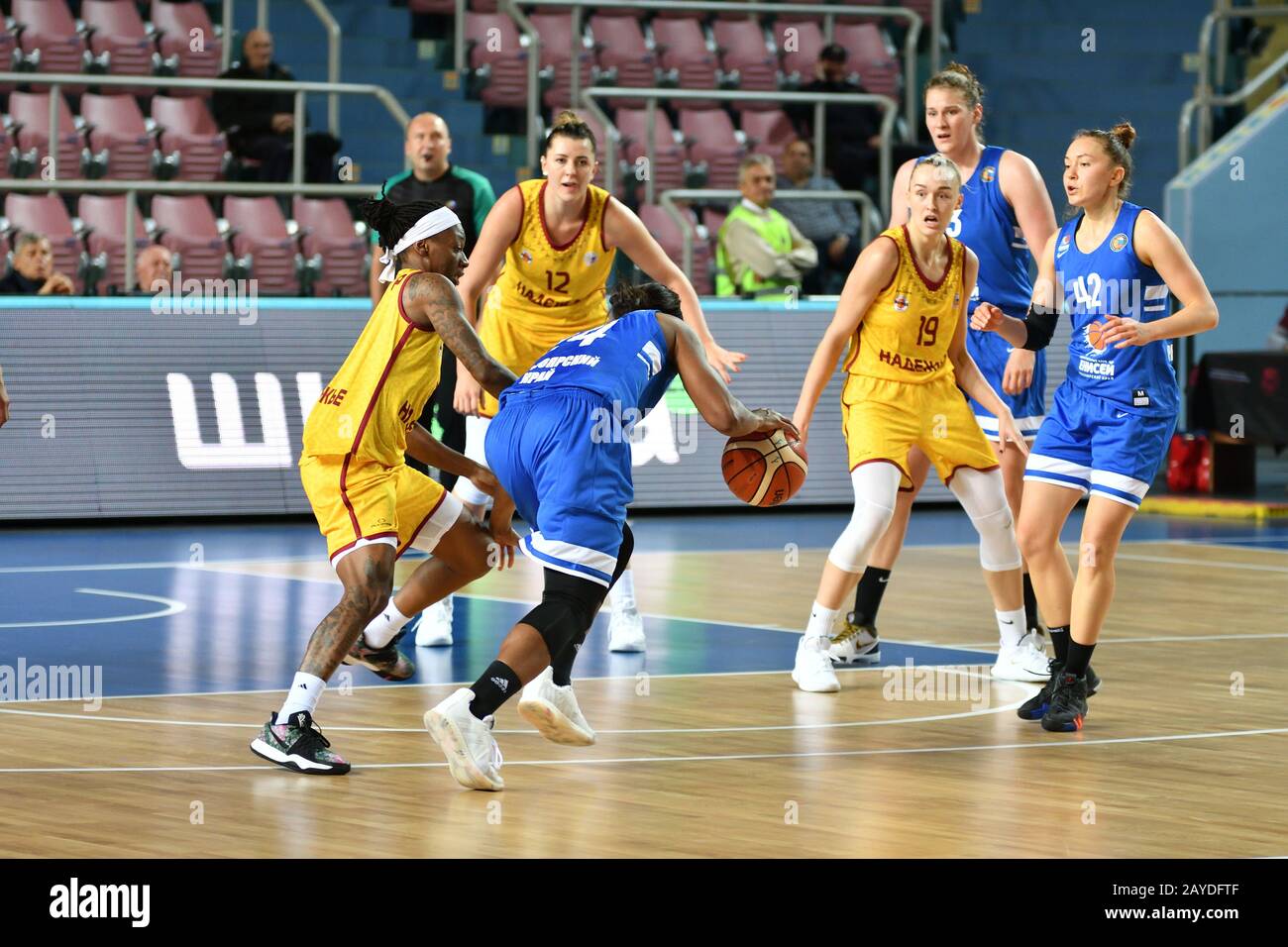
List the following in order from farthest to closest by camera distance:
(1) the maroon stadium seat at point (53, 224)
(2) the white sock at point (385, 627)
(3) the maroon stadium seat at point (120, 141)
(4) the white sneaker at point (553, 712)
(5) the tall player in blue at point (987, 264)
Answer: (3) the maroon stadium seat at point (120, 141)
(1) the maroon stadium seat at point (53, 224)
(5) the tall player in blue at point (987, 264)
(2) the white sock at point (385, 627)
(4) the white sneaker at point (553, 712)

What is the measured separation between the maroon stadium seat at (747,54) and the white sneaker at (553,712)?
46.3 feet

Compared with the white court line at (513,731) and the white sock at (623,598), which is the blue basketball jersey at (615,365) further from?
the white sock at (623,598)

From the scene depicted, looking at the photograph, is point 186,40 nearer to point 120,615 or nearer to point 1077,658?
point 120,615

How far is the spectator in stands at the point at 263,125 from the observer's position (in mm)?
17766

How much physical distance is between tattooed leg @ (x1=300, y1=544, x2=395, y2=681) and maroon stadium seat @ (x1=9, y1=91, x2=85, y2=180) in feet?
36.4

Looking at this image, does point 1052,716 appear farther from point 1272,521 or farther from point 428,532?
point 1272,521

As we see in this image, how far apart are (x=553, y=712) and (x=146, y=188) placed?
35.3 feet

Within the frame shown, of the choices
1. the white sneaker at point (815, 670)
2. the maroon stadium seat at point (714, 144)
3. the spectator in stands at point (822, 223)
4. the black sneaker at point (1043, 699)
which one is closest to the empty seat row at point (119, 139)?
the maroon stadium seat at point (714, 144)

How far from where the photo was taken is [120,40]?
60.4 ft

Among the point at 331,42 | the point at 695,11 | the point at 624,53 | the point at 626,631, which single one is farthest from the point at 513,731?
the point at 695,11

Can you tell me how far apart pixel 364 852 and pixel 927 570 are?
25.3 ft

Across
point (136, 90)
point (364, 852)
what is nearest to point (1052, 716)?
point (364, 852)

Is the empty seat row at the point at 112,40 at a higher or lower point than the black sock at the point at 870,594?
higher

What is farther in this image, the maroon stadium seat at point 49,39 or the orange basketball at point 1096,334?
the maroon stadium seat at point 49,39
